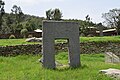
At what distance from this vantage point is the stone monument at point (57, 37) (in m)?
15.0

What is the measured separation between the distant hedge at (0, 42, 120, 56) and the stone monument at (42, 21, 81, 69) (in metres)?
11.0

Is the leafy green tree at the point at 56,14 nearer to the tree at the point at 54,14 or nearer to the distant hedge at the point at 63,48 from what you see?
the tree at the point at 54,14

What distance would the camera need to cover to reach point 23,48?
26.9 metres

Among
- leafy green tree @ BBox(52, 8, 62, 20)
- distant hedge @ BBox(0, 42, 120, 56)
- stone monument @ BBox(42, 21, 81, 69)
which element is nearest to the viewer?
stone monument @ BBox(42, 21, 81, 69)

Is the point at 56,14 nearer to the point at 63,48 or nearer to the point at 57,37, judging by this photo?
the point at 63,48

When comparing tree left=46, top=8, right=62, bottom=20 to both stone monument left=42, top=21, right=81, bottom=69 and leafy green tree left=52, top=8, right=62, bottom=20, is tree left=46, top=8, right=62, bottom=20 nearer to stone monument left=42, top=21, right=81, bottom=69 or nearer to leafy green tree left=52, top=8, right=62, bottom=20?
leafy green tree left=52, top=8, right=62, bottom=20

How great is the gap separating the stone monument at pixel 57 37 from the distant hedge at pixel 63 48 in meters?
11.0

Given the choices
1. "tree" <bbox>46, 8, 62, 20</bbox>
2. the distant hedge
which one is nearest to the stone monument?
the distant hedge

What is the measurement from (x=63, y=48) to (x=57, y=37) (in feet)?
44.6

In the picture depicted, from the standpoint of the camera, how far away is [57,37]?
15.4m

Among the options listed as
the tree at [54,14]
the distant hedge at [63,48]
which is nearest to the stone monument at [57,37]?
the distant hedge at [63,48]

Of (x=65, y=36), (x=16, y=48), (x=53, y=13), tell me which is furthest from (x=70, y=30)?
(x=53, y=13)

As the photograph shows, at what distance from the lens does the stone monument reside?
1495 centimetres

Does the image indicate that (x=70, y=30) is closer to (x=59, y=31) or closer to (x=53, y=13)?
(x=59, y=31)
